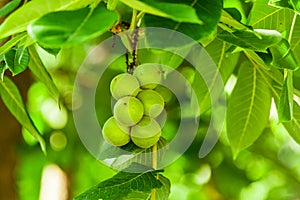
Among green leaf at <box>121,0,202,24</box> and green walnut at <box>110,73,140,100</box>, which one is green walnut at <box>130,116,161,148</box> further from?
green leaf at <box>121,0,202,24</box>

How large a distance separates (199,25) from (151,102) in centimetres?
21

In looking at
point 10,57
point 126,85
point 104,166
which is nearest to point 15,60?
point 10,57

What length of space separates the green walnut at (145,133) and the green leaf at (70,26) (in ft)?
0.81

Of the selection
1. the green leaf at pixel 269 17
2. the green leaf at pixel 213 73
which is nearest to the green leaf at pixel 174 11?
the green leaf at pixel 269 17

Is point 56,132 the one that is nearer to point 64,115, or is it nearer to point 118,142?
point 64,115

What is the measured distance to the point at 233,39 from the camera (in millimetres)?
684

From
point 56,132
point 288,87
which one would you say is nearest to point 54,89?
point 288,87

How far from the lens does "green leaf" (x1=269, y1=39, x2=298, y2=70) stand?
745 mm

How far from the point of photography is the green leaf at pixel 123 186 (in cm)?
73

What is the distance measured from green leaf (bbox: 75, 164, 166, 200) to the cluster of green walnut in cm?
4

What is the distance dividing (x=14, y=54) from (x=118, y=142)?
175mm

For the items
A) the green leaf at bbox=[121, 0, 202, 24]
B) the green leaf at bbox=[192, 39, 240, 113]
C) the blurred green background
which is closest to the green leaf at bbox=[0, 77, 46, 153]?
the green leaf at bbox=[192, 39, 240, 113]

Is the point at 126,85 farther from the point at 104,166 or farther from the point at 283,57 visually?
the point at 104,166

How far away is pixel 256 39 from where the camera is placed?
0.67 meters
